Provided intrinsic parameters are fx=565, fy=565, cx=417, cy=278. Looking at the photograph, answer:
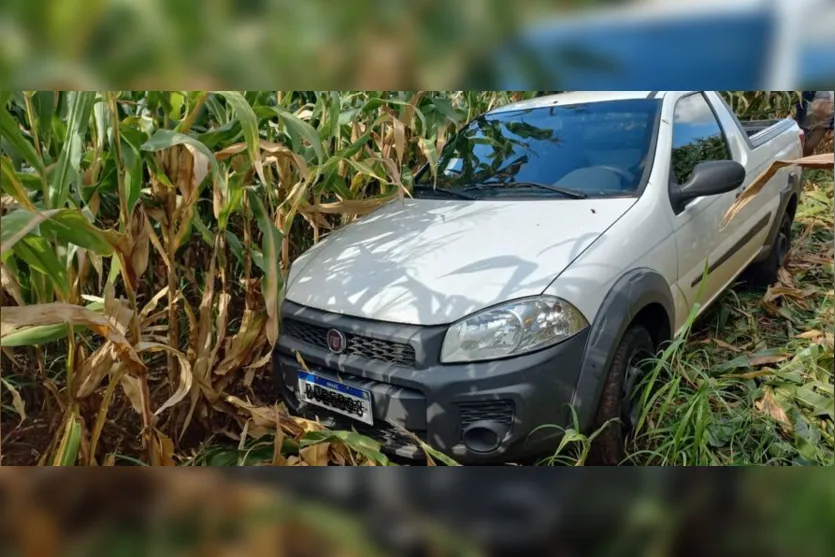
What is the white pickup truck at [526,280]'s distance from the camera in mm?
1369

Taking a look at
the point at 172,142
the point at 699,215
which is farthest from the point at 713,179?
the point at 172,142

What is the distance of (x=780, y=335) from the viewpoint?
1656 mm

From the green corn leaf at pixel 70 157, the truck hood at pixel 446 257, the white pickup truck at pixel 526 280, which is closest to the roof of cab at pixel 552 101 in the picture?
the white pickup truck at pixel 526 280

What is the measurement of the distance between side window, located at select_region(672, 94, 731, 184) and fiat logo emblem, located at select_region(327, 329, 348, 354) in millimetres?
1373

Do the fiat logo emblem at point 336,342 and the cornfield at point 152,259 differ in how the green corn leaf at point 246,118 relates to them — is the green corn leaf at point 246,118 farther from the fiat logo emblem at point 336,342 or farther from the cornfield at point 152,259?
the fiat logo emblem at point 336,342

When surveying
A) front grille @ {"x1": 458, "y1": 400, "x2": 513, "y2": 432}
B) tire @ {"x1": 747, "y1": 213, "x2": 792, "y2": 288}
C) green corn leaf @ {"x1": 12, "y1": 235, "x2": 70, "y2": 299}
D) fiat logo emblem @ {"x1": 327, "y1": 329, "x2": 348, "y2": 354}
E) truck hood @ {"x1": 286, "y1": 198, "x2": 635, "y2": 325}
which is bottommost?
tire @ {"x1": 747, "y1": 213, "x2": 792, "y2": 288}

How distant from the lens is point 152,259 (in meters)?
2.07

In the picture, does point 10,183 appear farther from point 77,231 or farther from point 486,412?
point 486,412

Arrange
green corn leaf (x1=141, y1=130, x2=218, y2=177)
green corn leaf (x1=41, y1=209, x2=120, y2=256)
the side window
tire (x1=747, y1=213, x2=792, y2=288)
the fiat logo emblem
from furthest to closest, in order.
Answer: tire (x1=747, y1=213, x2=792, y2=288) < the side window < the fiat logo emblem < green corn leaf (x1=141, y1=130, x2=218, y2=177) < green corn leaf (x1=41, y1=209, x2=120, y2=256)

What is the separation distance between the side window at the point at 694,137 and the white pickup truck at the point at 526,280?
10 mm

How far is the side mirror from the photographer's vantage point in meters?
1.92

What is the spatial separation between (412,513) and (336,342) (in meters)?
1.04

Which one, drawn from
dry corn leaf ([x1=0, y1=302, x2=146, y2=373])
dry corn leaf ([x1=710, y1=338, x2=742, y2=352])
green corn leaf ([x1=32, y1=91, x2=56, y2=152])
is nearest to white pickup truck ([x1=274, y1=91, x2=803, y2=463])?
dry corn leaf ([x1=710, y1=338, x2=742, y2=352])

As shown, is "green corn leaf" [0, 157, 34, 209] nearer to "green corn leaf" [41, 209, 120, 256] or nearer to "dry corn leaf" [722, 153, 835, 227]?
"green corn leaf" [41, 209, 120, 256]
